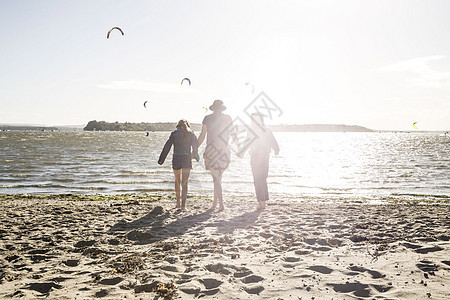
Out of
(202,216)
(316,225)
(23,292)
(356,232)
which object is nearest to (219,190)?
(202,216)

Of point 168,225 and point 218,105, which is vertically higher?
point 218,105

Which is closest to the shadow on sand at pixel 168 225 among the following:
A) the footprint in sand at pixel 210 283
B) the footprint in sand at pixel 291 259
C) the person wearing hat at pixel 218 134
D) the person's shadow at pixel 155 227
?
the person's shadow at pixel 155 227

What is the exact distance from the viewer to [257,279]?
4.02 meters

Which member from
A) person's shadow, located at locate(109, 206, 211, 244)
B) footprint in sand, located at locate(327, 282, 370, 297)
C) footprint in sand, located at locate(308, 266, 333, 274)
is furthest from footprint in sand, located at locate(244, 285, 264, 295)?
person's shadow, located at locate(109, 206, 211, 244)

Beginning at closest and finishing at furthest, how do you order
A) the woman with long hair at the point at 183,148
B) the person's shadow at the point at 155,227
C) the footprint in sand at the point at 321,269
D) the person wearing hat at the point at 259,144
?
the footprint in sand at the point at 321,269, the person's shadow at the point at 155,227, the woman with long hair at the point at 183,148, the person wearing hat at the point at 259,144

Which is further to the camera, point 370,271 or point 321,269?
point 321,269

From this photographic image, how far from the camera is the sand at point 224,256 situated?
12.2ft

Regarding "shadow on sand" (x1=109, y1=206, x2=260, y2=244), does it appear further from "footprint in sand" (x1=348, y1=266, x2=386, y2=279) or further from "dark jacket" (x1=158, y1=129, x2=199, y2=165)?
"footprint in sand" (x1=348, y1=266, x2=386, y2=279)

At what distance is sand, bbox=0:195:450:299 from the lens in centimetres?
371

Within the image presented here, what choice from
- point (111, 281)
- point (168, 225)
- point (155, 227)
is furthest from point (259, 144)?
point (111, 281)

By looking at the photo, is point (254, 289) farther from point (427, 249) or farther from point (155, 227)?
point (155, 227)

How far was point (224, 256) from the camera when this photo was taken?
16.0ft

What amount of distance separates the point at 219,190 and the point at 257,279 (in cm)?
447

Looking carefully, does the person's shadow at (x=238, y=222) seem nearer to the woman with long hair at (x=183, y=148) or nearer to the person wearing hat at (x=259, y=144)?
the person wearing hat at (x=259, y=144)
